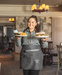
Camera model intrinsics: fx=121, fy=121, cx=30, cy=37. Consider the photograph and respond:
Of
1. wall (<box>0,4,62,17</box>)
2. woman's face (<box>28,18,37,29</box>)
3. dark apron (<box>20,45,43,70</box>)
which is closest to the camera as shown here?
dark apron (<box>20,45,43,70</box>)

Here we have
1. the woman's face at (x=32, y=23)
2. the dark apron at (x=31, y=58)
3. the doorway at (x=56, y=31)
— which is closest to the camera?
the dark apron at (x=31, y=58)

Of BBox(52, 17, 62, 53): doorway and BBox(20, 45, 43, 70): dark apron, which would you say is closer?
BBox(20, 45, 43, 70): dark apron

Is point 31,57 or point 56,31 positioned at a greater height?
point 56,31

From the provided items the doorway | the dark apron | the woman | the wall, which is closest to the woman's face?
the woman

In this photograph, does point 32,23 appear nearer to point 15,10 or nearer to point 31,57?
point 31,57

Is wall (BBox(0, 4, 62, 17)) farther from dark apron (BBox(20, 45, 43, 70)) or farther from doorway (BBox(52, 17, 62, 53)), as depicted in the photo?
dark apron (BBox(20, 45, 43, 70))

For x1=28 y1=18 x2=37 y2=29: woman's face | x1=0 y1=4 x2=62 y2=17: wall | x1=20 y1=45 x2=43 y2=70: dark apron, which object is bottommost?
x1=20 y1=45 x2=43 y2=70: dark apron

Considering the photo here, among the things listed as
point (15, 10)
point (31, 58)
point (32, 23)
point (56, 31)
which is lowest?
point (31, 58)

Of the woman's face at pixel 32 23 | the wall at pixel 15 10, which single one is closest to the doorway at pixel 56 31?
the wall at pixel 15 10

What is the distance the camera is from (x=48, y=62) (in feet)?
17.6

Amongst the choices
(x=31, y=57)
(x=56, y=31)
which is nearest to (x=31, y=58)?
(x=31, y=57)

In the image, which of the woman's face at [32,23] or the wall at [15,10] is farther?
the wall at [15,10]

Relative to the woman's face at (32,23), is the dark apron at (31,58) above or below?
below

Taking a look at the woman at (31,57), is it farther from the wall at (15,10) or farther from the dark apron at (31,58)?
the wall at (15,10)
